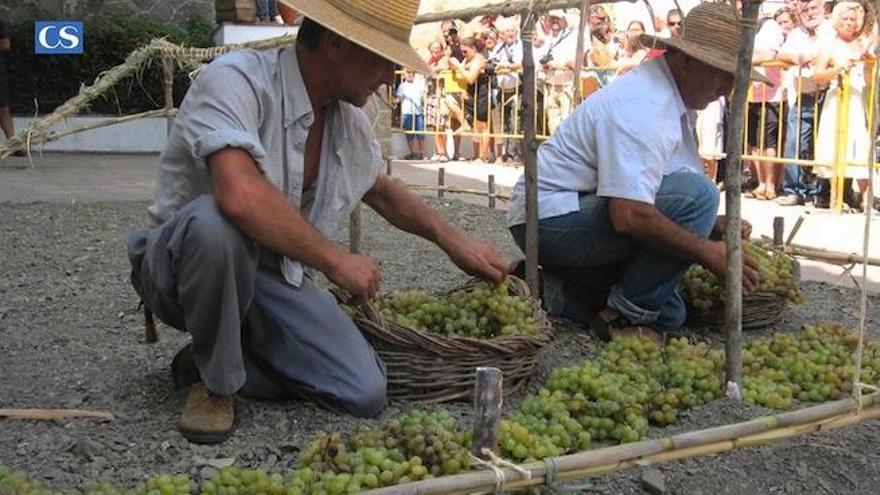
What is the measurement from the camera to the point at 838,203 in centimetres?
914

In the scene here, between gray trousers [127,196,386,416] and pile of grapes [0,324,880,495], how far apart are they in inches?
8.3

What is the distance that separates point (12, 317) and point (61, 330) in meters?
0.35

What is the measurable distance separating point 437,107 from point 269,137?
39.2ft

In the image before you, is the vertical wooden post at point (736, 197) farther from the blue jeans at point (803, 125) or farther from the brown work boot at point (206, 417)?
the blue jeans at point (803, 125)

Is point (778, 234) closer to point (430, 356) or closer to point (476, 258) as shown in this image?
point (476, 258)

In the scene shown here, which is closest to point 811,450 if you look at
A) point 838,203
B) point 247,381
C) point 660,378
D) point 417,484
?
point 660,378

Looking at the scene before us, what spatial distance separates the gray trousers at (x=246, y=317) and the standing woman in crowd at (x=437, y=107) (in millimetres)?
11383

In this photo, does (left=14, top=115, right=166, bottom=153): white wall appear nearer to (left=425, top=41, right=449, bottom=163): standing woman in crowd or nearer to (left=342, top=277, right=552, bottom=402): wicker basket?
(left=425, top=41, right=449, bottom=163): standing woman in crowd

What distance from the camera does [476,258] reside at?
3.42 metres

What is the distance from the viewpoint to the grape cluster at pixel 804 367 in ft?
10.8

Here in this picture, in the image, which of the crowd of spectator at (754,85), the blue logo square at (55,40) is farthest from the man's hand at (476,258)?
the blue logo square at (55,40)

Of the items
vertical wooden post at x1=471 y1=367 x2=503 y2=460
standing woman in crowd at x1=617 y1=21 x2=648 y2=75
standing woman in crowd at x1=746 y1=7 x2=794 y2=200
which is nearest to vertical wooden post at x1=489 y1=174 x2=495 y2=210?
standing woman in crowd at x1=617 y1=21 x2=648 y2=75

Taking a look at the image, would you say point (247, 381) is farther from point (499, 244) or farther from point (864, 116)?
point (864, 116)

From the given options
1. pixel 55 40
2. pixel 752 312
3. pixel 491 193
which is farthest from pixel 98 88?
pixel 55 40
